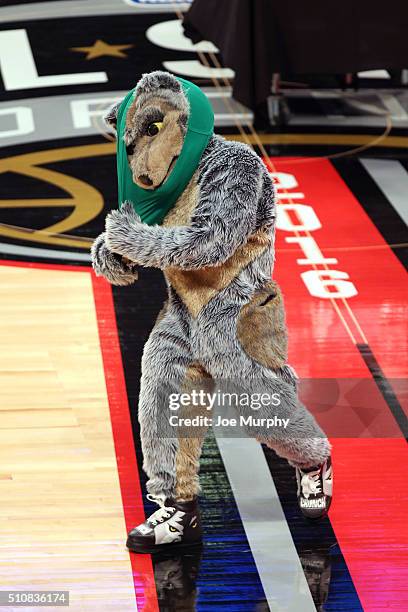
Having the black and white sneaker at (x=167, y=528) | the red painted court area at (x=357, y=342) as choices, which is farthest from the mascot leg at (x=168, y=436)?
the red painted court area at (x=357, y=342)

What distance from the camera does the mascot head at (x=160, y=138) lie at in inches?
147

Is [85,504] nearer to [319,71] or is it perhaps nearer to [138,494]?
[138,494]

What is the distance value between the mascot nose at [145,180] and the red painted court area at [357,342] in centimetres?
122

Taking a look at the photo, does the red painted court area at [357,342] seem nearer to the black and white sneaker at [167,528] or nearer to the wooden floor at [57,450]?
the black and white sneaker at [167,528]

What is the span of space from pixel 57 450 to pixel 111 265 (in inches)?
37.5

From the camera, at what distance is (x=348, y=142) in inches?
302

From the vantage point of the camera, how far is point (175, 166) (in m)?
3.76

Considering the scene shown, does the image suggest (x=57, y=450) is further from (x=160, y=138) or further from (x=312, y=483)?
(x=160, y=138)

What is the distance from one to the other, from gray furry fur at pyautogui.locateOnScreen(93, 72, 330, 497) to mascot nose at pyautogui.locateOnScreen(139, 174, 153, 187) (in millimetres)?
86

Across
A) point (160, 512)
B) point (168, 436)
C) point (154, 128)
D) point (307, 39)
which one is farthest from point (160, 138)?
point (307, 39)

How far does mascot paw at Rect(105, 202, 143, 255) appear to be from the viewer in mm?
3666

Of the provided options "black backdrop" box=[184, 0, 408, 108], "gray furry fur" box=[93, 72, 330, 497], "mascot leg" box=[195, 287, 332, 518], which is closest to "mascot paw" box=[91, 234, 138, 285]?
"gray furry fur" box=[93, 72, 330, 497]

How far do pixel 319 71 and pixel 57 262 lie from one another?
81.6 inches

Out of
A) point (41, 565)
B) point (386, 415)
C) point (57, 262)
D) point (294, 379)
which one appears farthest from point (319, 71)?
point (41, 565)
